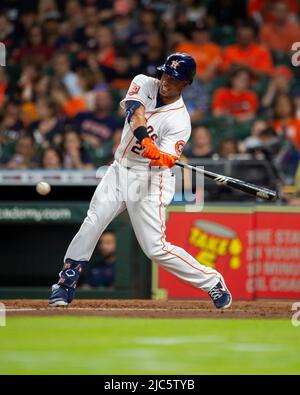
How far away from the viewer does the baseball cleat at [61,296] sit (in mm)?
8430

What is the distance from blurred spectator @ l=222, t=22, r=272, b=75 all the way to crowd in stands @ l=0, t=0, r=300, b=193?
2 cm

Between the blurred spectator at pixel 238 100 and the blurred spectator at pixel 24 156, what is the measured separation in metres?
2.48

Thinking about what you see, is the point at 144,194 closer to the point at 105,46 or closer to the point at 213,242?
the point at 213,242

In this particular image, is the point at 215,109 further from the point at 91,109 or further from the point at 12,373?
the point at 12,373

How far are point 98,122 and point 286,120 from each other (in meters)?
2.39

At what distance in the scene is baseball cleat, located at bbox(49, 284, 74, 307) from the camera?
843cm

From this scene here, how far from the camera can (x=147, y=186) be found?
8.38 meters

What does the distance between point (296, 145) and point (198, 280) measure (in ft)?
15.1

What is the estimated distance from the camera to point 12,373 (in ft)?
22.9

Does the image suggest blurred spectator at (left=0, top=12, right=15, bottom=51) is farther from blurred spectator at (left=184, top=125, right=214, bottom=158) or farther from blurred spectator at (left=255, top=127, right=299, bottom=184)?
blurred spectator at (left=255, top=127, right=299, bottom=184)

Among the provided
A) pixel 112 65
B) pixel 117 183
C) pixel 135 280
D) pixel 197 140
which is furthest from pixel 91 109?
pixel 117 183

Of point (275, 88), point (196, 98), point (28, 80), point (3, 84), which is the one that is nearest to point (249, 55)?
point (275, 88)

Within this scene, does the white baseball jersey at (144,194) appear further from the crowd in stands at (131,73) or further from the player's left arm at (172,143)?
the crowd in stands at (131,73)

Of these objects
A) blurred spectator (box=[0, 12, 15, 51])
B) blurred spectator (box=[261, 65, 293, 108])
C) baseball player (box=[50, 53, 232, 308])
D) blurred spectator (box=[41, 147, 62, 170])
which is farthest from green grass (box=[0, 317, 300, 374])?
blurred spectator (box=[0, 12, 15, 51])
